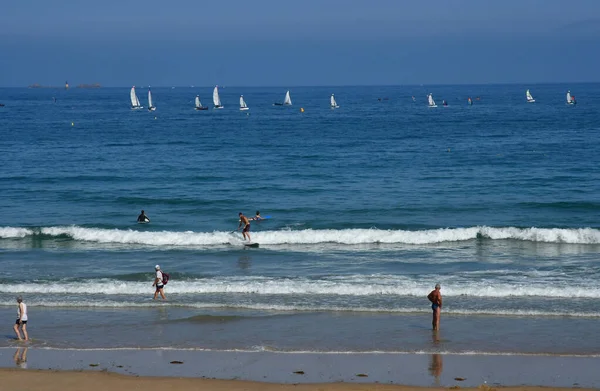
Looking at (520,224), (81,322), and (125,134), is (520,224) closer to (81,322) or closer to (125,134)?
(81,322)

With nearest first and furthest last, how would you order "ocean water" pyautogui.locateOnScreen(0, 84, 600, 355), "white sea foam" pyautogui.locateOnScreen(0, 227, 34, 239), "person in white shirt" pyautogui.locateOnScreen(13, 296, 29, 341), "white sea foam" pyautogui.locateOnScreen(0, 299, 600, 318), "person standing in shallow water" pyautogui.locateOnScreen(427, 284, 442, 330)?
"person in white shirt" pyautogui.locateOnScreen(13, 296, 29, 341)
"person standing in shallow water" pyautogui.locateOnScreen(427, 284, 442, 330)
"ocean water" pyautogui.locateOnScreen(0, 84, 600, 355)
"white sea foam" pyautogui.locateOnScreen(0, 299, 600, 318)
"white sea foam" pyautogui.locateOnScreen(0, 227, 34, 239)

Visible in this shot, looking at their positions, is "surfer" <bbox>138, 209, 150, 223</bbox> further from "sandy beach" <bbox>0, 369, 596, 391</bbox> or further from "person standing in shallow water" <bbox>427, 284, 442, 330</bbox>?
"sandy beach" <bbox>0, 369, 596, 391</bbox>

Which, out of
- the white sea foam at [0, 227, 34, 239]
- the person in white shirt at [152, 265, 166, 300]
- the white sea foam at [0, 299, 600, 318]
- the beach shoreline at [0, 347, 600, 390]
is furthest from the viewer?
the white sea foam at [0, 227, 34, 239]

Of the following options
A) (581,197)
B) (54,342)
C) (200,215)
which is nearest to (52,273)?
(54,342)

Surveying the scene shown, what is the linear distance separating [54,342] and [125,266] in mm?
9165

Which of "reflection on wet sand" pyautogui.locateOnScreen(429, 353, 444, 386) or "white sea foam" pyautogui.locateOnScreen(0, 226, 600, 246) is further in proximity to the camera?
"white sea foam" pyautogui.locateOnScreen(0, 226, 600, 246)

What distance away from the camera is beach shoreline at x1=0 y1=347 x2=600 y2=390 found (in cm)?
1647

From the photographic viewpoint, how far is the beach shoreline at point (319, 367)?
1647 cm

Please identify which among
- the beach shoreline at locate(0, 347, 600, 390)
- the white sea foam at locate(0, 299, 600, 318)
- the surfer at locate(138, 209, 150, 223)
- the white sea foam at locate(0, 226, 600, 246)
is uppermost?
the surfer at locate(138, 209, 150, 223)


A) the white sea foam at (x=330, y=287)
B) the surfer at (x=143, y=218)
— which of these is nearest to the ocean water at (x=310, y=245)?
the white sea foam at (x=330, y=287)

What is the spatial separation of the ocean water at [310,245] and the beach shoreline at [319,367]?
736mm

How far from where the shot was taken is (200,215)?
125 feet

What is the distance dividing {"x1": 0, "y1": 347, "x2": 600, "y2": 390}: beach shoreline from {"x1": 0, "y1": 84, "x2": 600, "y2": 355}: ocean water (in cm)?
74

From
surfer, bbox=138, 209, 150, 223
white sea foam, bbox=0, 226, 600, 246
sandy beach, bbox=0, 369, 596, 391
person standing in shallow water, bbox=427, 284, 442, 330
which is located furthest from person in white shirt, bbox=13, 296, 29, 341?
surfer, bbox=138, 209, 150, 223
